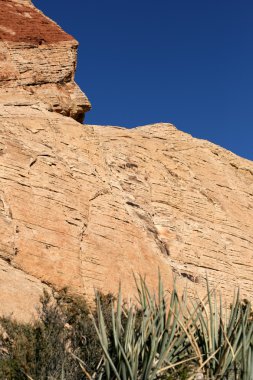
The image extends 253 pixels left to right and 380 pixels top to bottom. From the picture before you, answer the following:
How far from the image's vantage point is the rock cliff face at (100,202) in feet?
40.2

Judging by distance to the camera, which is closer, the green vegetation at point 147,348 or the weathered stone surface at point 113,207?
the green vegetation at point 147,348

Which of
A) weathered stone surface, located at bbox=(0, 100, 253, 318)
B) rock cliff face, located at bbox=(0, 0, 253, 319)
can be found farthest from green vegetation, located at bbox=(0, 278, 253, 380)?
weathered stone surface, located at bbox=(0, 100, 253, 318)

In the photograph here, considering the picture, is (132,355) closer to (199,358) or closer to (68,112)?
(199,358)

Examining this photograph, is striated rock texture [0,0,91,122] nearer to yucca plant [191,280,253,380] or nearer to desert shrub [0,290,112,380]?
desert shrub [0,290,112,380]

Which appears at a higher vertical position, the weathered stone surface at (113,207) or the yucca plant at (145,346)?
the weathered stone surface at (113,207)

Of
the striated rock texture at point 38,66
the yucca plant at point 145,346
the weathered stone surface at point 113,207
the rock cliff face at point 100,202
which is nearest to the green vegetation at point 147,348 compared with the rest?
the yucca plant at point 145,346

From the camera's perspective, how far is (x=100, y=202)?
14.5 m

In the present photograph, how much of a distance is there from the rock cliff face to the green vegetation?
239 centimetres

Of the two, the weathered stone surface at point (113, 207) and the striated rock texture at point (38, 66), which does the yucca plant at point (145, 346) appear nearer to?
the weathered stone surface at point (113, 207)

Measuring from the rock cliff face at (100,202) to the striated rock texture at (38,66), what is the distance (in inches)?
2.1

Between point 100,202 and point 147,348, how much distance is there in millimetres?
8137

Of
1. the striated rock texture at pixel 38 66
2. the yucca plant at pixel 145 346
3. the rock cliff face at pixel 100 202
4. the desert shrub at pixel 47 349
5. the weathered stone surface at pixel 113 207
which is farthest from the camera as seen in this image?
the striated rock texture at pixel 38 66

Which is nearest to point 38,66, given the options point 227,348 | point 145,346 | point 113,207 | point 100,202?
point 100,202

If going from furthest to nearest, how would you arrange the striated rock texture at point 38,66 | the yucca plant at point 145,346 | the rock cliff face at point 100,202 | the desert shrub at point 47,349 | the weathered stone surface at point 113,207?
A: the striated rock texture at point 38,66 → the weathered stone surface at point 113,207 → the rock cliff face at point 100,202 → the desert shrub at point 47,349 → the yucca plant at point 145,346
